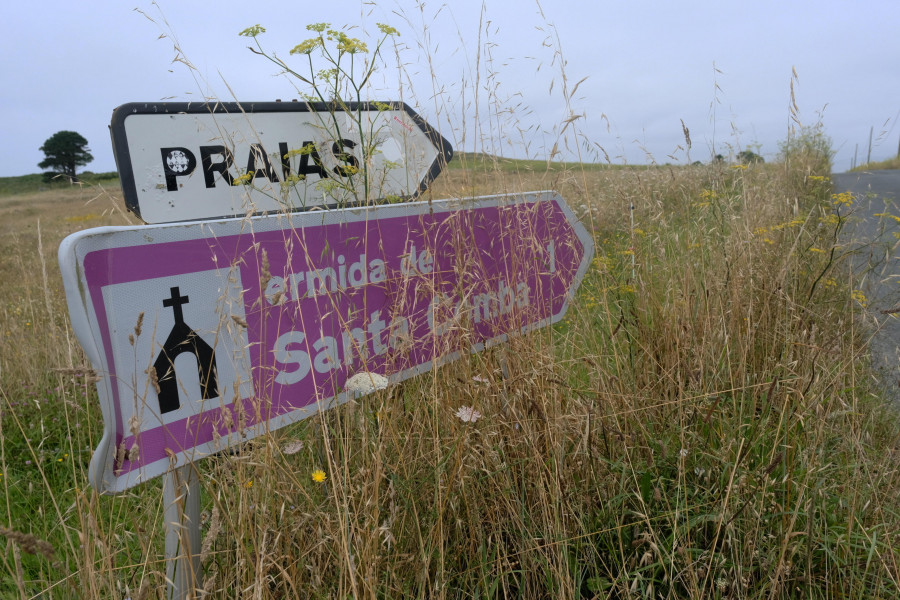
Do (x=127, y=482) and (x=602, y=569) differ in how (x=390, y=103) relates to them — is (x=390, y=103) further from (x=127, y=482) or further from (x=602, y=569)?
(x=602, y=569)

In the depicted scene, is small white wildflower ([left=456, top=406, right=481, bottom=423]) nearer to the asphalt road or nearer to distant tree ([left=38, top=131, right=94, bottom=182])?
the asphalt road

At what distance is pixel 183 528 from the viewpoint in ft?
4.04

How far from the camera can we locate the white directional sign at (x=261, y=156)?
156 centimetres

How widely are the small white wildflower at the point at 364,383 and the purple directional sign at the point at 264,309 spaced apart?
31 mm

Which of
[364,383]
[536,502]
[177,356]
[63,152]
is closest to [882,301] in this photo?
[536,502]

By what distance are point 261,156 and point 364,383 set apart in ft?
2.76

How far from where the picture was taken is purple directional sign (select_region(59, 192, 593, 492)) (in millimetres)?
1062

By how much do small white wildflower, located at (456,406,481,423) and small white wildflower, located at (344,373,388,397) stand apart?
10.3 inches

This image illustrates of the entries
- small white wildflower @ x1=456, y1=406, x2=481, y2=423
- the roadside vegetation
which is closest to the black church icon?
the roadside vegetation

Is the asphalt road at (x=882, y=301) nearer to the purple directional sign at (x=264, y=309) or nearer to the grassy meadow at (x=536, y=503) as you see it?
the grassy meadow at (x=536, y=503)

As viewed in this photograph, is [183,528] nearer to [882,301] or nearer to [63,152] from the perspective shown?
[882,301]

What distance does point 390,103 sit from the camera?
2.07m

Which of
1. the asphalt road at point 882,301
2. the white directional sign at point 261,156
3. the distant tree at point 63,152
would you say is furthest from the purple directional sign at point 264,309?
the distant tree at point 63,152

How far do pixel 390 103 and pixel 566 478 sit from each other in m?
1.43
